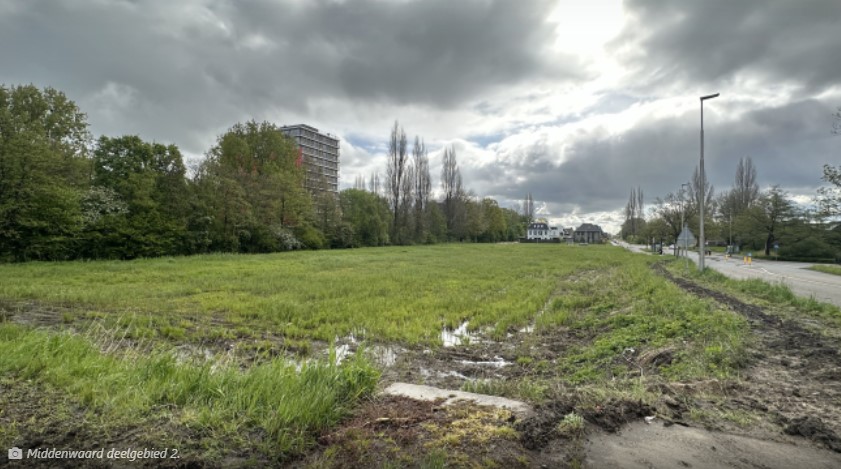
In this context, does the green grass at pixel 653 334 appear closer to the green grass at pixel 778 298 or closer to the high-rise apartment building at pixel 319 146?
the green grass at pixel 778 298

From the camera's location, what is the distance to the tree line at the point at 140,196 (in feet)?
74.9

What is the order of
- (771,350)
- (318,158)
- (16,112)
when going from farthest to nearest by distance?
(318,158) → (16,112) → (771,350)

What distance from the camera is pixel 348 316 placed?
1083cm

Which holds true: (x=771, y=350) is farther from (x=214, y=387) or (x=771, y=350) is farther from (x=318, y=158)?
(x=318, y=158)

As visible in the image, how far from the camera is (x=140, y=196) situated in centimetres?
2961

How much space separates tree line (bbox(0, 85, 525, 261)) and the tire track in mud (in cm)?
3300

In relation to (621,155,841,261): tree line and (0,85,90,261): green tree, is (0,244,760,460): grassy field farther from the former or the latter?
(621,155,841,261): tree line

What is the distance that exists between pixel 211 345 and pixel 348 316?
3818 mm

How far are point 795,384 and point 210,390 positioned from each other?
7.11 metres

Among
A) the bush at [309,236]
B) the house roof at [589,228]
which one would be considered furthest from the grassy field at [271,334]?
the house roof at [589,228]

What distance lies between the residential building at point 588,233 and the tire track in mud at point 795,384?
514 ft

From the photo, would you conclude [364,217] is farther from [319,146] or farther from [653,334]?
[319,146]

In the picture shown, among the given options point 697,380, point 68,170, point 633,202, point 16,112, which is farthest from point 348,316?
point 633,202

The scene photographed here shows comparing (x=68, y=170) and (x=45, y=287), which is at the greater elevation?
(x=68, y=170)
